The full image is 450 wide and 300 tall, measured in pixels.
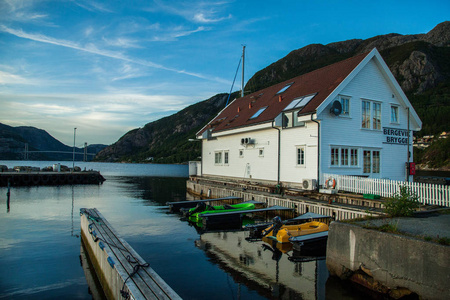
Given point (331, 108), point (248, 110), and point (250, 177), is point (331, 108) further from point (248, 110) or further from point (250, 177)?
point (248, 110)

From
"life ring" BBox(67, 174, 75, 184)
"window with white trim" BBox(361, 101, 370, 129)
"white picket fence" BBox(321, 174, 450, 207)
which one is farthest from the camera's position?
"life ring" BBox(67, 174, 75, 184)

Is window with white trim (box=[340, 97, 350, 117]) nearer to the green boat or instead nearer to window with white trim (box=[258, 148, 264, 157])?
window with white trim (box=[258, 148, 264, 157])

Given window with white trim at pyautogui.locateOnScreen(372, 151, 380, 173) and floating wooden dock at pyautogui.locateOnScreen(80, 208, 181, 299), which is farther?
window with white trim at pyautogui.locateOnScreen(372, 151, 380, 173)

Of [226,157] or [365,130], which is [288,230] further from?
[226,157]

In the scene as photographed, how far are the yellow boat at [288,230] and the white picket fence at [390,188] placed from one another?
12.2 feet

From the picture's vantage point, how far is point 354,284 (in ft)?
31.6

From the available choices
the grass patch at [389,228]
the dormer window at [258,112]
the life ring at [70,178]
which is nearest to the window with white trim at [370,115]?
the dormer window at [258,112]

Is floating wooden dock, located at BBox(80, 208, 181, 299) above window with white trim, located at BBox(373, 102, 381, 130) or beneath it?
beneath

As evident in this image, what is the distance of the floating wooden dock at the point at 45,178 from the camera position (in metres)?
48.6

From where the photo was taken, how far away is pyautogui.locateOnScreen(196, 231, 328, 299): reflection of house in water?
9.55 metres

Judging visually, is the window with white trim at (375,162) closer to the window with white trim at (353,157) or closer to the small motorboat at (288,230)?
the window with white trim at (353,157)

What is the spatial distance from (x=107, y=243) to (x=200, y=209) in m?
11.2

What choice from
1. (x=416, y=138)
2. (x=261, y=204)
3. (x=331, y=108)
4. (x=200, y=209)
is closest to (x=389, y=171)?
(x=331, y=108)

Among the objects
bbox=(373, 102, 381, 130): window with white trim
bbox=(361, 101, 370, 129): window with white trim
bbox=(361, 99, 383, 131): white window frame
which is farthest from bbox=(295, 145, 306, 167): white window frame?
bbox=(373, 102, 381, 130): window with white trim
